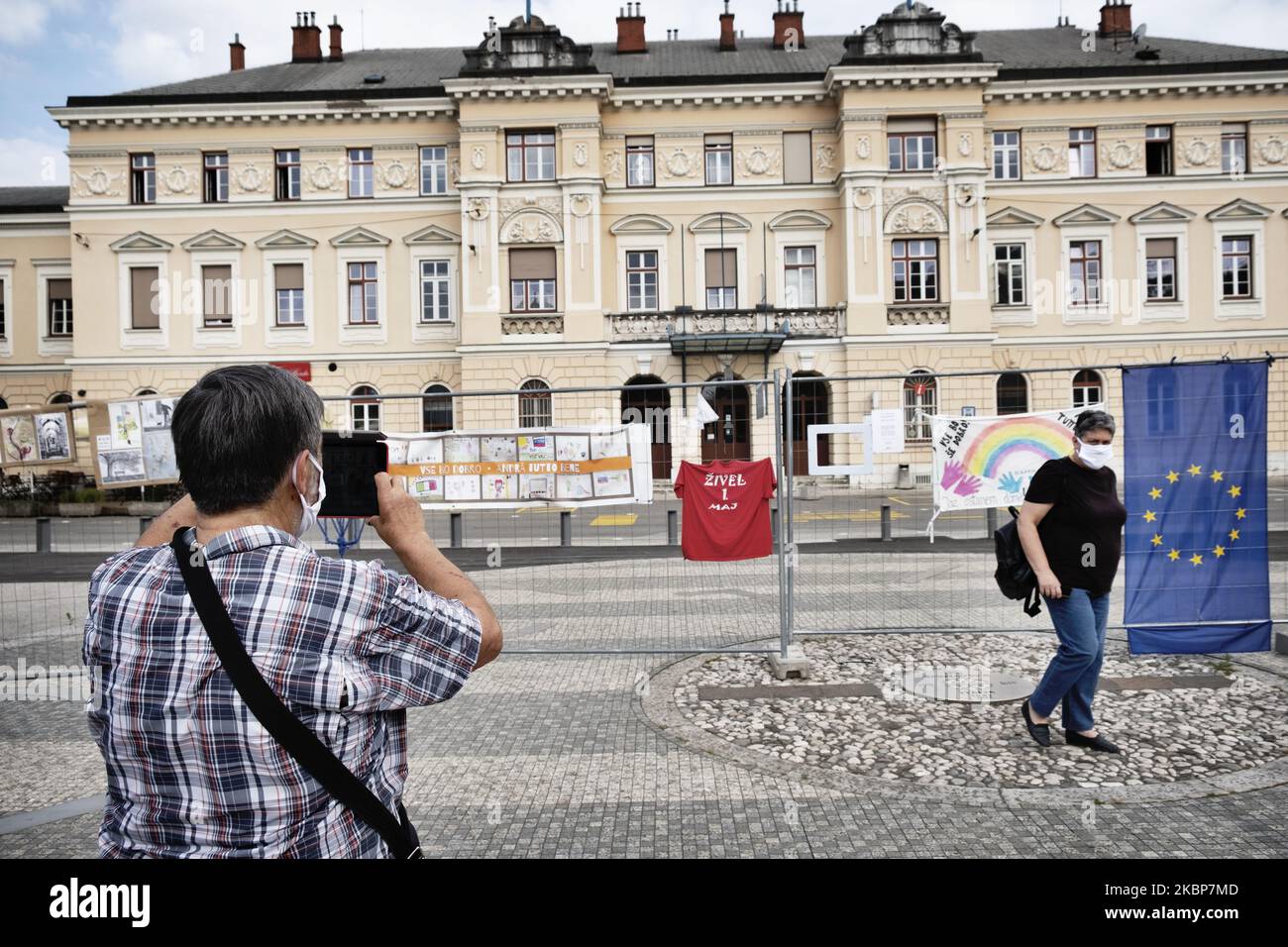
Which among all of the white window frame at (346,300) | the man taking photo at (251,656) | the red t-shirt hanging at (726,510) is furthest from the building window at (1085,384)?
the man taking photo at (251,656)

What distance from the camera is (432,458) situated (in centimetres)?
729

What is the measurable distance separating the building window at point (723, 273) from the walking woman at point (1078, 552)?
99.7 ft

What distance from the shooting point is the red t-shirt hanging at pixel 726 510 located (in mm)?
7312

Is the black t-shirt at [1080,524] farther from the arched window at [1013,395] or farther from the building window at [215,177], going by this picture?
the building window at [215,177]

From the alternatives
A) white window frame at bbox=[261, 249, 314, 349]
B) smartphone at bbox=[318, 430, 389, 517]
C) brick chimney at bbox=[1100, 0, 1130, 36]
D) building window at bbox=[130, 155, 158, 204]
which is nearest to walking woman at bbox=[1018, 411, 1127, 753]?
smartphone at bbox=[318, 430, 389, 517]

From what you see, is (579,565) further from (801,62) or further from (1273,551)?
(801,62)

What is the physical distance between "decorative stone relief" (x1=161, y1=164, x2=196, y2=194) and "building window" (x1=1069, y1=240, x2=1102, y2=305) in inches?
1379

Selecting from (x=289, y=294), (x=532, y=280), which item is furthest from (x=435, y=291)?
(x=289, y=294)

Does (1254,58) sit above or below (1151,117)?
above

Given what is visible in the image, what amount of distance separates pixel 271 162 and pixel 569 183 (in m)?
12.3

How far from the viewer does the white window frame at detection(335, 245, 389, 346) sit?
3516 centimetres

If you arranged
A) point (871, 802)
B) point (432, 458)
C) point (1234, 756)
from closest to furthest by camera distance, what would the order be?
point (871, 802), point (1234, 756), point (432, 458)
